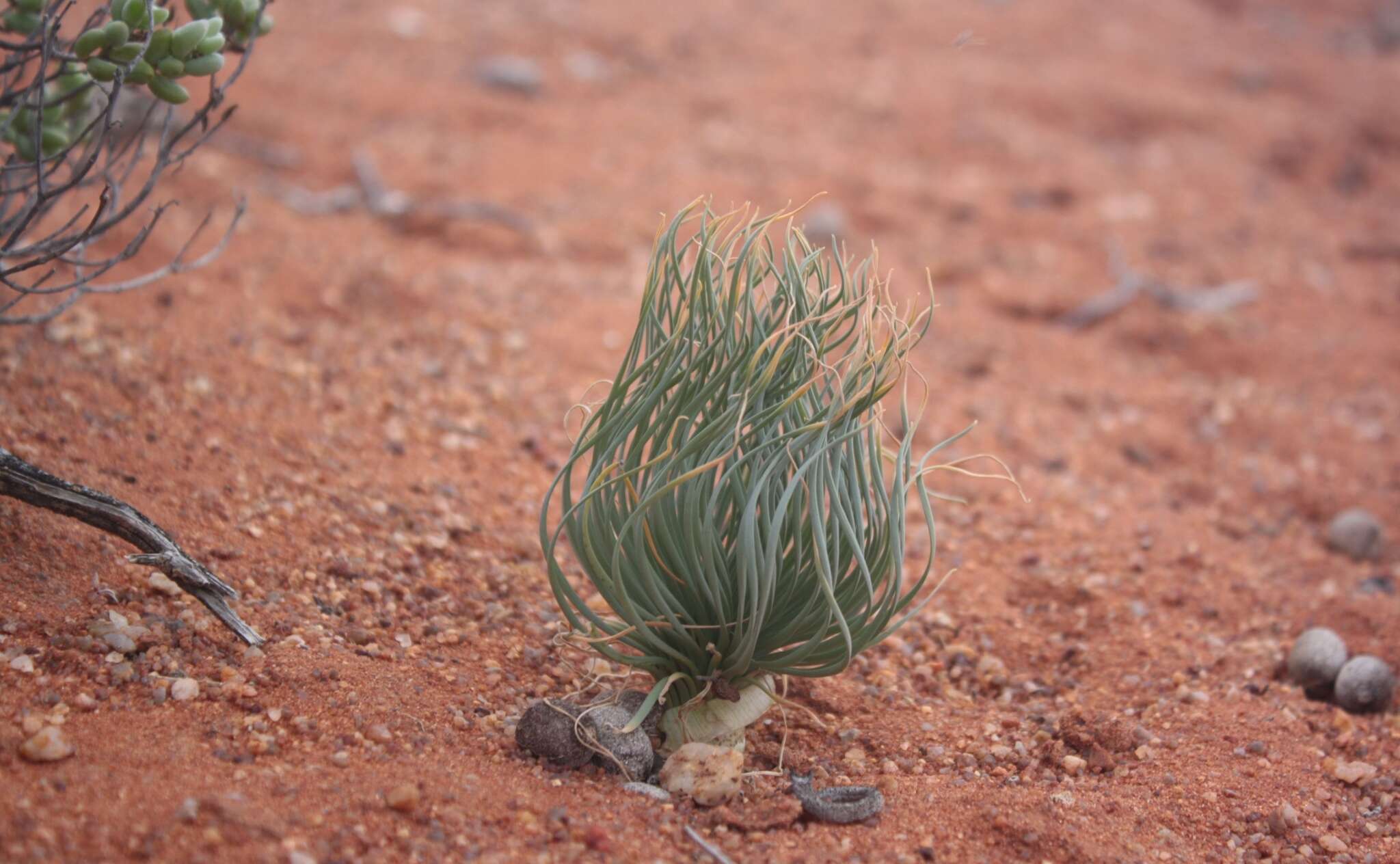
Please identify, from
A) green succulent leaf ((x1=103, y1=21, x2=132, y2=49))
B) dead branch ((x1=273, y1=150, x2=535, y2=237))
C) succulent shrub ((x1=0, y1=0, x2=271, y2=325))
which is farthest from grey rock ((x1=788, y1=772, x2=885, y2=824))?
dead branch ((x1=273, y1=150, x2=535, y2=237))

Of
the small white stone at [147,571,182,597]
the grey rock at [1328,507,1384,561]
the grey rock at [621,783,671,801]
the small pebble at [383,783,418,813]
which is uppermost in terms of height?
the small white stone at [147,571,182,597]

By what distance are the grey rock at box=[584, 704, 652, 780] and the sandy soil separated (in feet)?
0.16

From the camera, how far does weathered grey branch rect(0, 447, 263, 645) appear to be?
216cm

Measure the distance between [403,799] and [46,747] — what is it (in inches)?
21.9

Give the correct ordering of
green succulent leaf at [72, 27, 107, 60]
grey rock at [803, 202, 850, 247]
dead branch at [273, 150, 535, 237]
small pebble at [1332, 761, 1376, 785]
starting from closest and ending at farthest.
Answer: green succulent leaf at [72, 27, 107, 60], small pebble at [1332, 761, 1376, 785], dead branch at [273, 150, 535, 237], grey rock at [803, 202, 850, 247]

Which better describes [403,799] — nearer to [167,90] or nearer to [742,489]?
[742,489]

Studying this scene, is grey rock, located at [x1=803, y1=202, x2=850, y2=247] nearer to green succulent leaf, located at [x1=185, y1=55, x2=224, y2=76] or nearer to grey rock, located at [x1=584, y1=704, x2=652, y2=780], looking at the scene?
green succulent leaf, located at [x1=185, y1=55, x2=224, y2=76]

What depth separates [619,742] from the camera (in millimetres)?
2092

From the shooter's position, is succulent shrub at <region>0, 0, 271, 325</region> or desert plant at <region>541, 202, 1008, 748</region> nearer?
desert plant at <region>541, 202, 1008, 748</region>

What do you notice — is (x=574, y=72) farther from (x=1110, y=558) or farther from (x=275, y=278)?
(x=1110, y=558)

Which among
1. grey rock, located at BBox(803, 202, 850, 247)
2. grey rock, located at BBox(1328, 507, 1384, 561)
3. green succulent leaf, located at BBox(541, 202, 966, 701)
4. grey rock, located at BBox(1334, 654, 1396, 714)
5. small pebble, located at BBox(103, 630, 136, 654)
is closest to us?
green succulent leaf, located at BBox(541, 202, 966, 701)

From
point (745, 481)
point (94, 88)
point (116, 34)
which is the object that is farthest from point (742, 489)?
point (94, 88)

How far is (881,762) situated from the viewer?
7.48ft

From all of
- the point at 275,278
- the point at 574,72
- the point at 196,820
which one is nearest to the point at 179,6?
the point at 275,278
